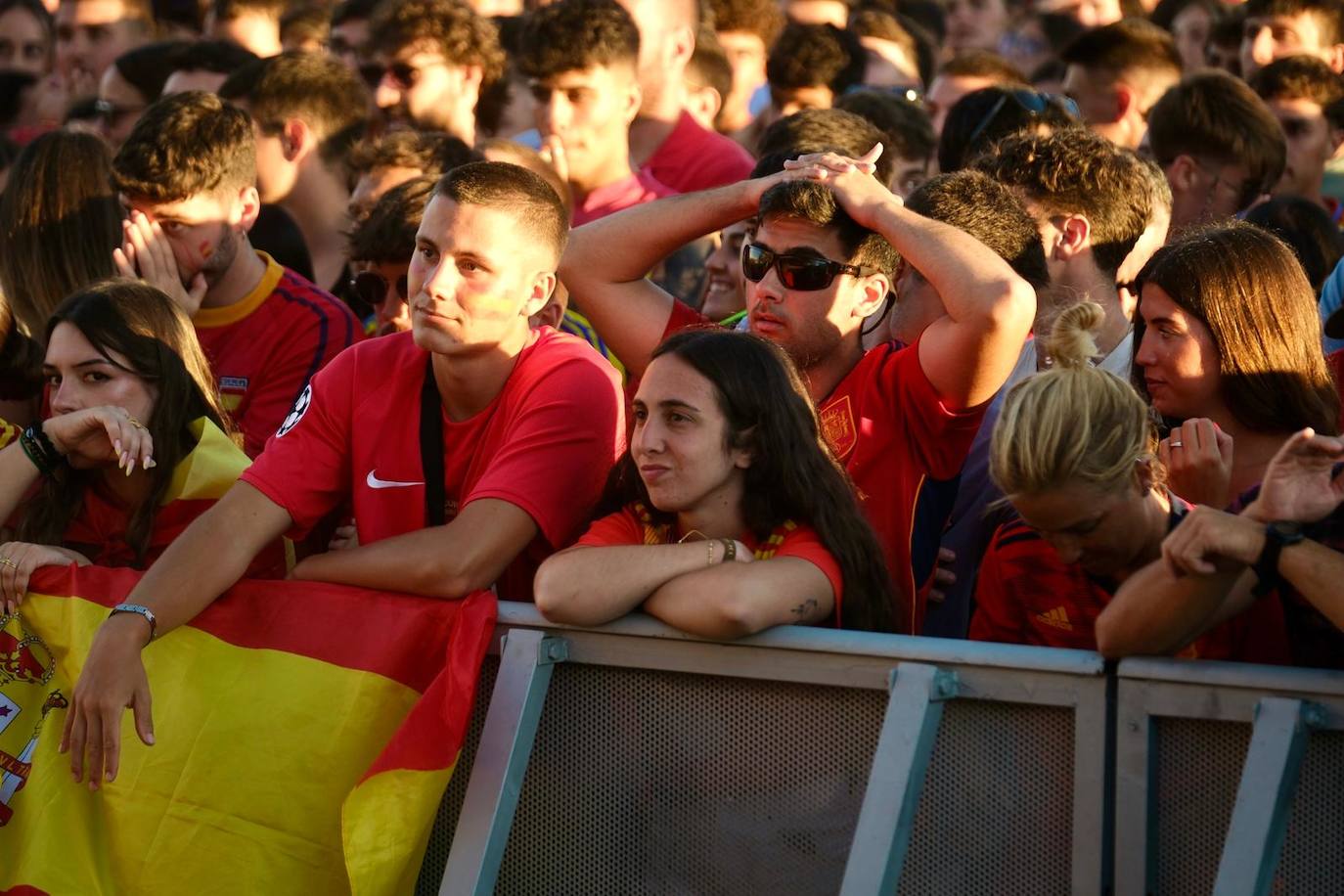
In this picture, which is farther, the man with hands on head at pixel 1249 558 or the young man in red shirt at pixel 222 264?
the young man in red shirt at pixel 222 264

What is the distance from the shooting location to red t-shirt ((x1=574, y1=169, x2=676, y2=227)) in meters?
7.23

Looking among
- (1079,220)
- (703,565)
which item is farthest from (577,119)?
(703,565)

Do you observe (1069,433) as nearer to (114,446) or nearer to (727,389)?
(727,389)

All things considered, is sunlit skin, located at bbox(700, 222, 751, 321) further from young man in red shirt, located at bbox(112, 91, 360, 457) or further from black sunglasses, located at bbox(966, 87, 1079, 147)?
young man in red shirt, located at bbox(112, 91, 360, 457)

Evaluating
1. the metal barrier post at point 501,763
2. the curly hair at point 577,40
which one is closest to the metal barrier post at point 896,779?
the metal barrier post at point 501,763

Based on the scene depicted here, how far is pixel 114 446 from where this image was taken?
4.64 meters

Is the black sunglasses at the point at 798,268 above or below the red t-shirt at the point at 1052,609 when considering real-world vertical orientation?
above

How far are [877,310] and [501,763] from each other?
1.63 meters

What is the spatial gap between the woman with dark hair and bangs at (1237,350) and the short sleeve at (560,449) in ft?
4.21

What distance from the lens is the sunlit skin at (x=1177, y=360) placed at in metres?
4.19

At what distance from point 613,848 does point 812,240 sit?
5.25 feet

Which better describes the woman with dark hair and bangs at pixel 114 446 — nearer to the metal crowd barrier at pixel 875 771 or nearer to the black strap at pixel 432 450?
the black strap at pixel 432 450

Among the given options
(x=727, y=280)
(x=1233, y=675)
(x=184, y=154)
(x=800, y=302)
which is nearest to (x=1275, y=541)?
(x=1233, y=675)

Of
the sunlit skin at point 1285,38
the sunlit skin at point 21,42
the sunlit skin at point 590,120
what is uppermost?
the sunlit skin at point 590,120
